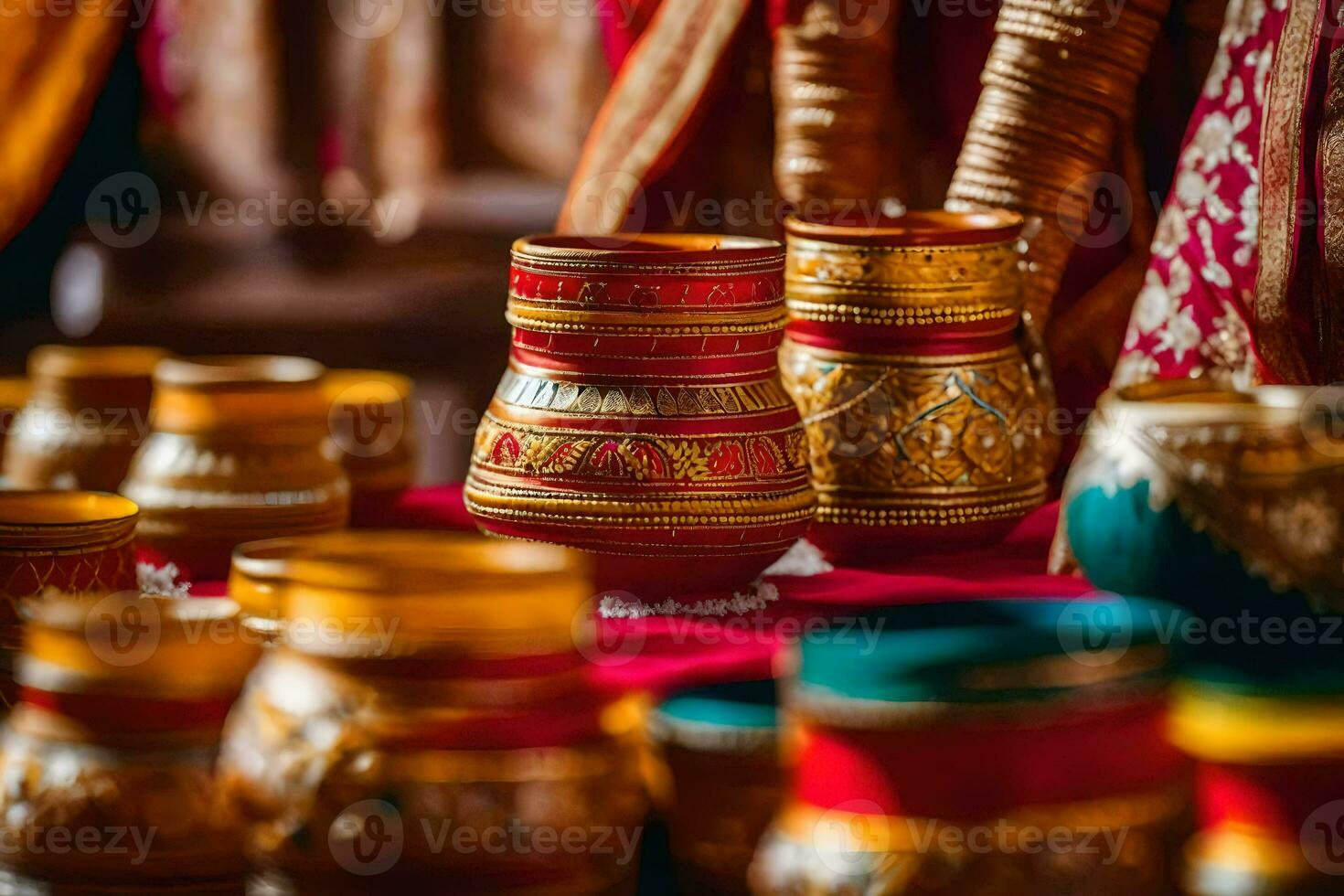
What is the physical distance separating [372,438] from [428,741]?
529mm

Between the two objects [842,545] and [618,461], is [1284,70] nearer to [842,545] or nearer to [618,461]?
[842,545]

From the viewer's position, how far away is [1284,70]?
102 centimetres

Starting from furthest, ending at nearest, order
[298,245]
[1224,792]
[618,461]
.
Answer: [298,245] → [618,461] → [1224,792]

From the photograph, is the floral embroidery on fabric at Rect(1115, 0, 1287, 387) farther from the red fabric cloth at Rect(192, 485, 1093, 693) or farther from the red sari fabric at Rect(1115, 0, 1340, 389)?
the red fabric cloth at Rect(192, 485, 1093, 693)

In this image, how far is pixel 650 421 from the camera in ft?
2.61

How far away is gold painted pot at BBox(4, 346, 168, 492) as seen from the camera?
0.97 m

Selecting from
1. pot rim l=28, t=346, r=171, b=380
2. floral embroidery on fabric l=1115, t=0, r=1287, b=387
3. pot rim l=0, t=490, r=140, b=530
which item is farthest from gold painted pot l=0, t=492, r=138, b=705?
floral embroidery on fabric l=1115, t=0, r=1287, b=387

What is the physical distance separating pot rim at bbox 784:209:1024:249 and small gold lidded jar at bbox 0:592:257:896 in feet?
1.35

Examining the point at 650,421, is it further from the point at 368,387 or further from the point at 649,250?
the point at 368,387

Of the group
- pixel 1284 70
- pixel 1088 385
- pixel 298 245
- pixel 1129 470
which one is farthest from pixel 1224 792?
pixel 298 245

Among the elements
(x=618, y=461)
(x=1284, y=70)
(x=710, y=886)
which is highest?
(x=1284, y=70)

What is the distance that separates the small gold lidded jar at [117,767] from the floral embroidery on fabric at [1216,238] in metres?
0.61

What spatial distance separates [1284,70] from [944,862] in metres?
0.67

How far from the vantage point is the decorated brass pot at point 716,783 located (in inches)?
24.0
